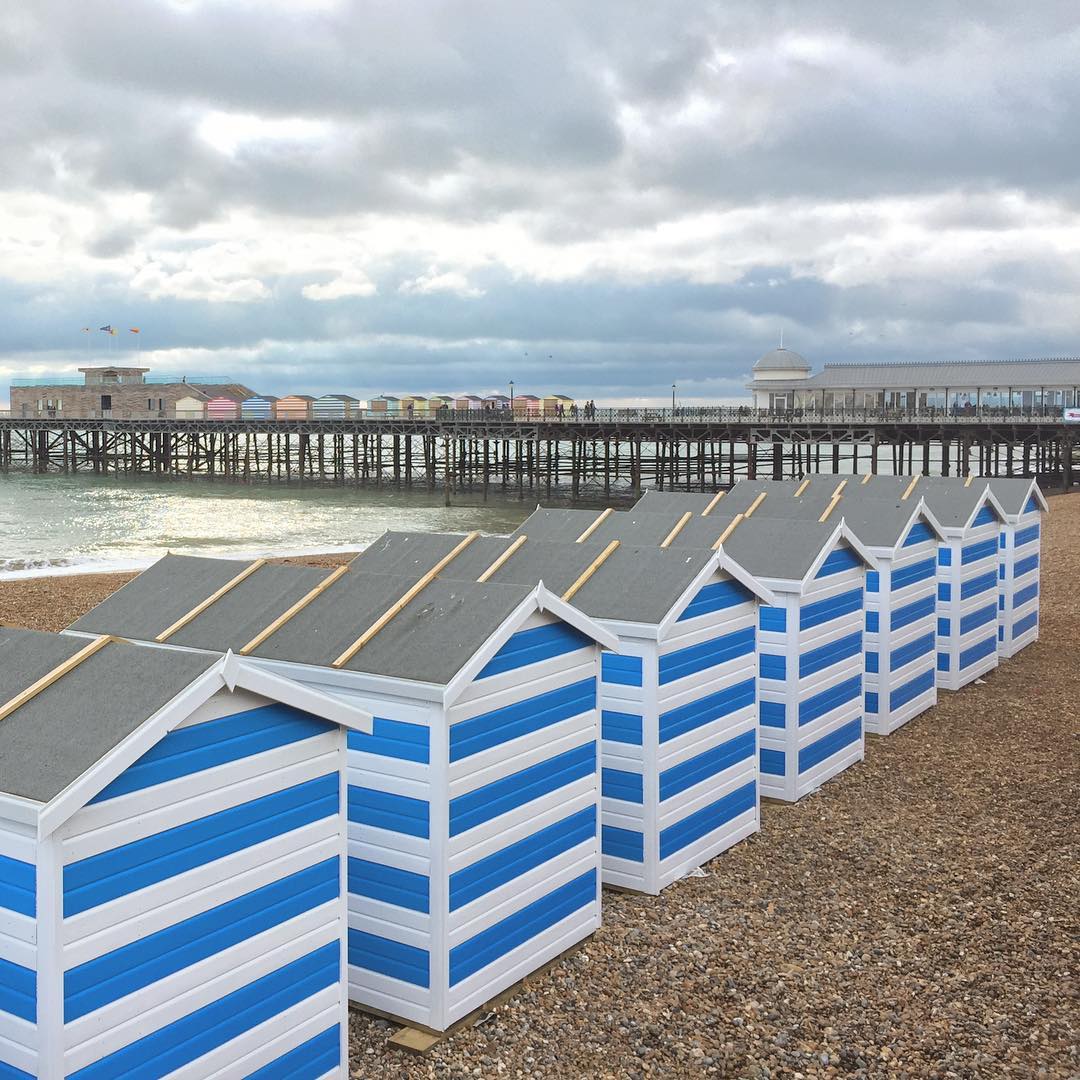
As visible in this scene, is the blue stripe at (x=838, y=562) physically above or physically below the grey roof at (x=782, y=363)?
below

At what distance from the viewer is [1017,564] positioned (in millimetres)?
16547

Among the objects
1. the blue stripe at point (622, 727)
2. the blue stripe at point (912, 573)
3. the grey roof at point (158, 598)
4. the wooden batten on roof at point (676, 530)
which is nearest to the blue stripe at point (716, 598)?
the blue stripe at point (622, 727)

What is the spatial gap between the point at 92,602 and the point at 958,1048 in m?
17.9

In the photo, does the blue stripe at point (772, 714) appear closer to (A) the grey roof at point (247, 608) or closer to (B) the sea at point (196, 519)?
(A) the grey roof at point (247, 608)

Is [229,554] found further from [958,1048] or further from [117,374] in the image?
[117,374]

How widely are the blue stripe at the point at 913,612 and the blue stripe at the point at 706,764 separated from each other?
397 centimetres

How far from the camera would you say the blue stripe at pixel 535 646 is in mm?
6336

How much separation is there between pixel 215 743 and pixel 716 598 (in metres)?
4.54

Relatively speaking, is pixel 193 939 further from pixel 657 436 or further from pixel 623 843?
pixel 657 436

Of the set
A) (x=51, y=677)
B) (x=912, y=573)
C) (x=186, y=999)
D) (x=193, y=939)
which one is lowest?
(x=186, y=999)

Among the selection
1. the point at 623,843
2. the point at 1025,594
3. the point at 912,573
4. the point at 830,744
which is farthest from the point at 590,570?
the point at 1025,594

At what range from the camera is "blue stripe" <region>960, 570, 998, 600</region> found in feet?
47.2

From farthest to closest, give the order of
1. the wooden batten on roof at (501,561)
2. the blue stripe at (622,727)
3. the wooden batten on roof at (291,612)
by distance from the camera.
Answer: the wooden batten on roof at (501,561), the blue stripe at (622,727), the wooden batten on roof at (291,612)

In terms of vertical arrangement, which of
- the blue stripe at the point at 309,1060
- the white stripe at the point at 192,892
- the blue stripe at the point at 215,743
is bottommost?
the blue stripe at the point at 309,1060
